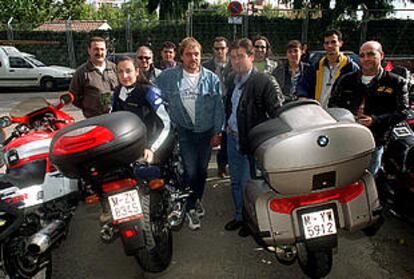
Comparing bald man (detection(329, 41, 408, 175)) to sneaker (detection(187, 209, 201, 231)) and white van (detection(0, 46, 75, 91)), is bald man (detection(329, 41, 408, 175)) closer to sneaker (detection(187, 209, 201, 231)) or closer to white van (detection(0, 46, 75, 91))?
sneaker (detection(187, 209, 201, 231))

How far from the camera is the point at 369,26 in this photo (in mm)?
14352

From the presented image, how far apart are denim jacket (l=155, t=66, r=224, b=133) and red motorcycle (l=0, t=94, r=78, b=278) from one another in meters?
0.85

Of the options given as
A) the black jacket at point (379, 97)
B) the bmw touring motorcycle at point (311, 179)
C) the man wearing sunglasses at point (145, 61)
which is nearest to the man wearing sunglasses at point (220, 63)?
the man wearing sunglasses at point (145, 61)

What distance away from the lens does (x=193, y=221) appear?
3379 mm

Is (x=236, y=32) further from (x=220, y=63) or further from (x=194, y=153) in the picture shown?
(x=194, y=153)

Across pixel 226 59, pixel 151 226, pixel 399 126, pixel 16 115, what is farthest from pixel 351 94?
pixel 16 115

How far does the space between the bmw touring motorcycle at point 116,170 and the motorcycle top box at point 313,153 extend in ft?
2.43

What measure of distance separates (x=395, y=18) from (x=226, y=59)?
1242 cm

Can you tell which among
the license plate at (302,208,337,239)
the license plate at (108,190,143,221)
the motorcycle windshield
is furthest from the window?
the license plate at (302,208,337,239)

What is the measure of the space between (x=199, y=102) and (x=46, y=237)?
158cm

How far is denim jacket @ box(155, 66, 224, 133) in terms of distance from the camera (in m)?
3.11

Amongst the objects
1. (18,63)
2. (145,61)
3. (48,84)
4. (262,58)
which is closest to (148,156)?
(145,61)

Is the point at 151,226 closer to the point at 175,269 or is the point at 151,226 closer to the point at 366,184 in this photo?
the point at 175,269

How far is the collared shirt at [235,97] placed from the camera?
296cm
